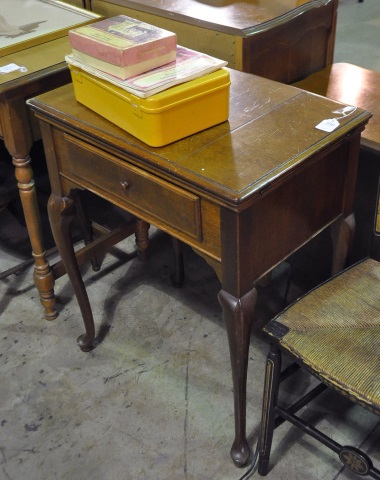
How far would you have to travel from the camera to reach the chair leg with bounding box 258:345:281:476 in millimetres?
1564

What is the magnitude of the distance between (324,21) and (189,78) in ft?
3.33

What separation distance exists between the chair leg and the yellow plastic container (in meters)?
0.54

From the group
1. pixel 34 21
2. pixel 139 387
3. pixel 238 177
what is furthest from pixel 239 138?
pixel 34 21

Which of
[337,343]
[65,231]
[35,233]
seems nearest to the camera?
[337,343]

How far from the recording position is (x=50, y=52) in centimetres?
208

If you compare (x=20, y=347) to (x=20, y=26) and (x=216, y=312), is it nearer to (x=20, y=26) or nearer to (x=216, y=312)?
(x=216, y=312)

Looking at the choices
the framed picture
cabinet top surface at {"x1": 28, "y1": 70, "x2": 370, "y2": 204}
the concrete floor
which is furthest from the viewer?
the framed picture

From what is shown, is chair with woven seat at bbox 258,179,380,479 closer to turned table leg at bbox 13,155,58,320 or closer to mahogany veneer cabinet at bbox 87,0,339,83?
mahogany veneer cabinet at bbox 87,0,339,83

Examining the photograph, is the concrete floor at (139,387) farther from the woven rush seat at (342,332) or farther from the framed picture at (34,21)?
the framed picture at (34,21)

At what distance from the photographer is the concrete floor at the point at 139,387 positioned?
72.9 inches

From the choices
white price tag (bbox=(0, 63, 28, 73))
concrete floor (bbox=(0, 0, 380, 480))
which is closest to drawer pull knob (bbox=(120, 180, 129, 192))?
white price tag (bbox=(0, 63, 28, 73))

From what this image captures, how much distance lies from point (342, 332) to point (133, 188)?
0.59 meters

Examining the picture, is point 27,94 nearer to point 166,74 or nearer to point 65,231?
point 65,231

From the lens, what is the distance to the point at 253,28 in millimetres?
2014
